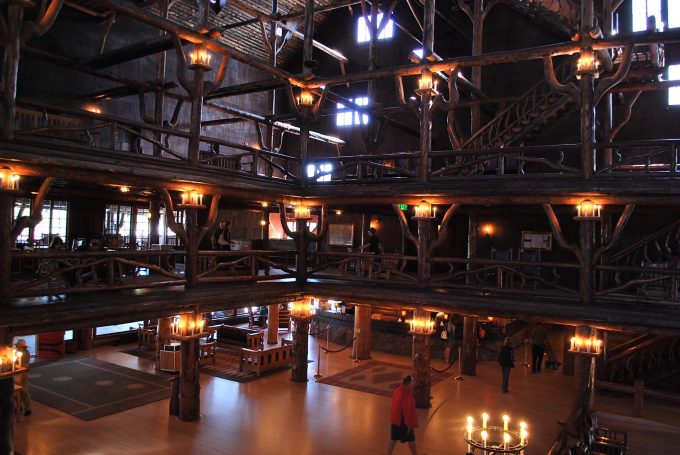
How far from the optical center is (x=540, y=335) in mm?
17766

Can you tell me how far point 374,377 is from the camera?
17391mm

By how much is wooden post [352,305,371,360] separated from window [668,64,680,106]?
44.1 feet

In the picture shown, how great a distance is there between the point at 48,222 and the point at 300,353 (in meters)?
10.8

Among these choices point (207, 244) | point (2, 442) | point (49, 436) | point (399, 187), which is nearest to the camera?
point (2, 442)

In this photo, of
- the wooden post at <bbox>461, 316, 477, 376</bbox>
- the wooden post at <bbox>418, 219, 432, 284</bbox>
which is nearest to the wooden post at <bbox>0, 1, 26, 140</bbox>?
the wooden post at <bbox>418, 219, 432, 284</bbox>

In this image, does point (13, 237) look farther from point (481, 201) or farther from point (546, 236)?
point (546, 236)

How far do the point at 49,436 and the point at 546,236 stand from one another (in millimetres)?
17322

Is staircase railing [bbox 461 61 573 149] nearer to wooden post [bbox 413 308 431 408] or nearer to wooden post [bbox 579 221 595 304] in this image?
wooden post [bbox 579 221 595 304]

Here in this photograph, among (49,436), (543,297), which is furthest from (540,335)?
(49,436)

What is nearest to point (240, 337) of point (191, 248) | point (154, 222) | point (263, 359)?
point (263, 359)

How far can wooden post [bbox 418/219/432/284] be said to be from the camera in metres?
14.2

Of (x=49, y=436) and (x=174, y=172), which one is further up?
(x=174, y=172)

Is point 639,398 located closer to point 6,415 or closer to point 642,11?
point 642,11

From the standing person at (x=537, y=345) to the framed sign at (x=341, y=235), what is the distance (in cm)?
1125
